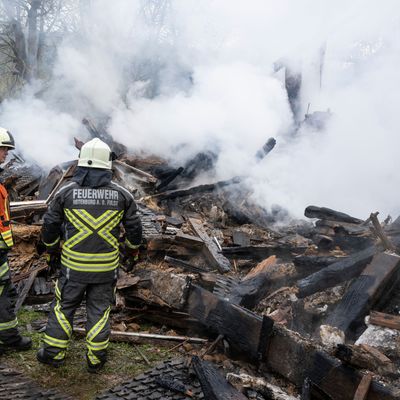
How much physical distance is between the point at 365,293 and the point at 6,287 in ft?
11.4

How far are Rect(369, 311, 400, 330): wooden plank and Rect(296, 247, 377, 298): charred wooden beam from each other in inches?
27.7

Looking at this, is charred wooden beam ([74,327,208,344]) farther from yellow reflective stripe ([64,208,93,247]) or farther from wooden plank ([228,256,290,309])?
yellow reflective stripe ([64,208,93,247])

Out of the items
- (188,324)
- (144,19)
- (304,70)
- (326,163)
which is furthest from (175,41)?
(188,324)

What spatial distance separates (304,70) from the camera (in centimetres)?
1393

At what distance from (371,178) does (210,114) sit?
4471 millimetres

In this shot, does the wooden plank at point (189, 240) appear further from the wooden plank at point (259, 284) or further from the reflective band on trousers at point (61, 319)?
the reflective band on trousers at point (61, 319)

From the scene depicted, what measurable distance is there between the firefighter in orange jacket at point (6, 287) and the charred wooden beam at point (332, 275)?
2.90m

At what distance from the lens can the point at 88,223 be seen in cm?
349

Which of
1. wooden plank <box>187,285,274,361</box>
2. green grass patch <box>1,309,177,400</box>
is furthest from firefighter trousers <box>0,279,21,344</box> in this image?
wooden plank <box>187,285,274,361</box>

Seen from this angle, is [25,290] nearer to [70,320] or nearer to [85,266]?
[70,320]

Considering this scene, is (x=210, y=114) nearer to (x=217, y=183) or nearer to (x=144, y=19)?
(x=217, y=183)

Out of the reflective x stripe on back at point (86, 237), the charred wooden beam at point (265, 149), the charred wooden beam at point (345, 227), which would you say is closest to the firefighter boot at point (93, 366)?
the reflective x stripe on back at point (86, 237)

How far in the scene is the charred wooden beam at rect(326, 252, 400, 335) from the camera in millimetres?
3783

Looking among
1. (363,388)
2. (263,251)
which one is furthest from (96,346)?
(263,251)
